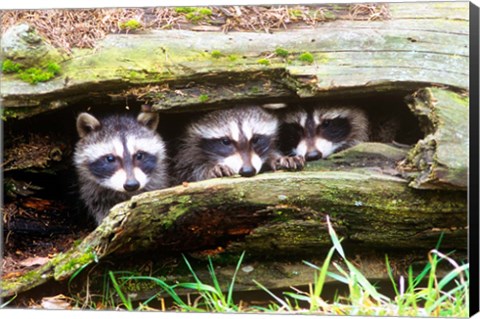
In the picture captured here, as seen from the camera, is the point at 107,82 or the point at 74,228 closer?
the point at 107,82

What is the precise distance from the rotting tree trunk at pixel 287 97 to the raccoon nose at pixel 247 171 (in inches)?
3.2

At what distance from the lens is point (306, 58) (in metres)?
6.70

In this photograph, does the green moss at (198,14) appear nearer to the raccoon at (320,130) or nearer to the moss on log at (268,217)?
the raccoon at (320,130)

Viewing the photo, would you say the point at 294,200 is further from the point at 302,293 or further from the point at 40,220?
the point at 40,220

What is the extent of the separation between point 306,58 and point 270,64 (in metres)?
0.30

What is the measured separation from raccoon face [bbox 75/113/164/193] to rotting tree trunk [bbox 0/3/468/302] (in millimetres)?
451

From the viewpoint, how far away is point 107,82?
22.7 ft

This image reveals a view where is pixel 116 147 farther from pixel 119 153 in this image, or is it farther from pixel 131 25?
pixel 131 25

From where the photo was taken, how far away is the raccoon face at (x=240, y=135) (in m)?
7.22

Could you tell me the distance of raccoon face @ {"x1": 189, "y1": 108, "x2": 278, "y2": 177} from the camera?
722 cm

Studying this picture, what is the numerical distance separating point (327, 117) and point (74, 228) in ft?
Answer: 8.13

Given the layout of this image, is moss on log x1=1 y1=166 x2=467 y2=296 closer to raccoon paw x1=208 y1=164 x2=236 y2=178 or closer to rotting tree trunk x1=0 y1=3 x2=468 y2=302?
rotting tree trunk x1=0 y1=3 x2=468 y2=302

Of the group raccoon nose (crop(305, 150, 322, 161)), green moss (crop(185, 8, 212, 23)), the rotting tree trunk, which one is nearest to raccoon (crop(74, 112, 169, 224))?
the rotting tree trunk

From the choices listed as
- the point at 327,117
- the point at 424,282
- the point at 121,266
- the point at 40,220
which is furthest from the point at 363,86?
the point at 40,220
